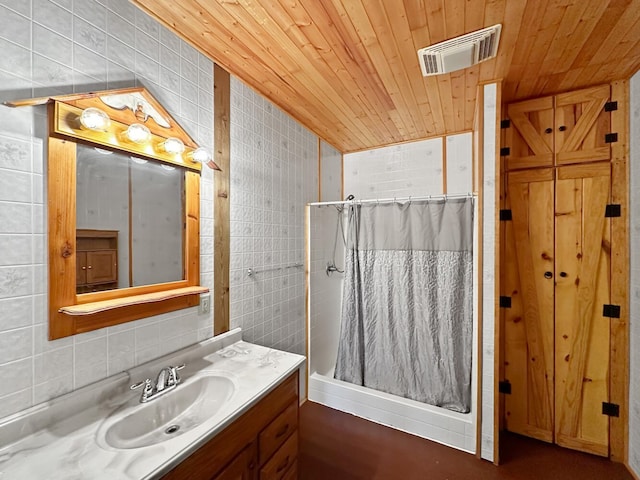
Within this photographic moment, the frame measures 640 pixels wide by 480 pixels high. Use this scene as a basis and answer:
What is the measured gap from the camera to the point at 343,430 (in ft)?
6.73

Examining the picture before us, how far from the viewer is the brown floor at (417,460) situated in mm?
1672

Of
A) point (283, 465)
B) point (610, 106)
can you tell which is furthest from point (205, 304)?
point (610, 106)

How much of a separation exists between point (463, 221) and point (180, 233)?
1856mm

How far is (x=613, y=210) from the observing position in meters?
1.78

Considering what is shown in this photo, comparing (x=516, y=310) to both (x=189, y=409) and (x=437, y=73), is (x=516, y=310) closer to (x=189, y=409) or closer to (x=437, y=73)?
(x=437, y=73)

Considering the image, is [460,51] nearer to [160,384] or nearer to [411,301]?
[411,301]

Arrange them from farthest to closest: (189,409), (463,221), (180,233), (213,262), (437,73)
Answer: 1. (463,221)
2. (437,73)
3. (213,262)
4. (180,233)
5. (189,409)

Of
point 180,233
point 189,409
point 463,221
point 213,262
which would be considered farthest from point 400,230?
point 189,409

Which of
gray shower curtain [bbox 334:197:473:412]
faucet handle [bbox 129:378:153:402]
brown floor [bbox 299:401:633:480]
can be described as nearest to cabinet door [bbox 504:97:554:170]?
gray shower curtain [bbox 334:197:473:412]

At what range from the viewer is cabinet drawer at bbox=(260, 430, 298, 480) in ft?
3.88

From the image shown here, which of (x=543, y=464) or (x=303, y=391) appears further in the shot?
(x=303, y=391)

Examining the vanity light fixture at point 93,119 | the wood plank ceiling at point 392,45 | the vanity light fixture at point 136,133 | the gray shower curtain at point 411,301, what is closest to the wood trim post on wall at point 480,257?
the gray shower curtain at point 411,301

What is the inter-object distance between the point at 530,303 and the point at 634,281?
1.81 ft

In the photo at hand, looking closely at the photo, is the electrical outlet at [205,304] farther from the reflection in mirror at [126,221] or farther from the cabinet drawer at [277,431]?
the cabinet drawer at [277,431]
